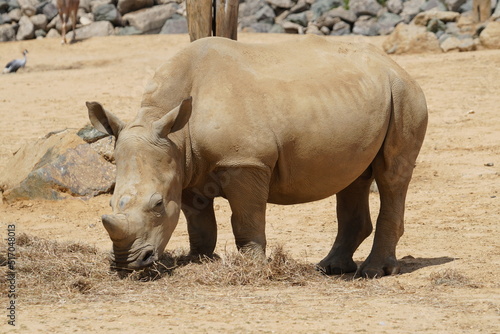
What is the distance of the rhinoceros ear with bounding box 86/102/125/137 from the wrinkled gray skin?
0.4 inches

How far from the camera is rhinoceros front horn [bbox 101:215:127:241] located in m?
6.53

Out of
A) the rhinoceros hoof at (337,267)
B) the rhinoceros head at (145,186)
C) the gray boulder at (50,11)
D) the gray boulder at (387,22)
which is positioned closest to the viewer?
the rhinoceros head at (145,186)

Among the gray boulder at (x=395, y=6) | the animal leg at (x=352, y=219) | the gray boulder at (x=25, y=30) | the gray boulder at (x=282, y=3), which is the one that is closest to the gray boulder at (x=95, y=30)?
the gray boulder at (x=25, y=30)

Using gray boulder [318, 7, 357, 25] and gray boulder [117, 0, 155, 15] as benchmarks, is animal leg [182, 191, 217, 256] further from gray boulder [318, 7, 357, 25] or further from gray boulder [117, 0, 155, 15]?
gray boulder [117, 0, 155, 15]

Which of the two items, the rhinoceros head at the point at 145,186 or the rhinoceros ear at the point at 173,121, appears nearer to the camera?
the rhinoceros head at the point at 145,186

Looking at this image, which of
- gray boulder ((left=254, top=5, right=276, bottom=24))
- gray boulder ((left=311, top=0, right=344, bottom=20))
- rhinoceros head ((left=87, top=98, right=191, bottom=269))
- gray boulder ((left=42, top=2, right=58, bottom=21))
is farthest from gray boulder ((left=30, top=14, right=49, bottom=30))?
rhinoceros head ((left=87, top=98, right=191, bottom=269))

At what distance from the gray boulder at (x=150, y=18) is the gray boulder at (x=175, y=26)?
1.04ft

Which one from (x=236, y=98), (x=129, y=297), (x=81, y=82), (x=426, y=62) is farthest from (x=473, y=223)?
(x=81, y=82)

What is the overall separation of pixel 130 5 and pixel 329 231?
2205cm

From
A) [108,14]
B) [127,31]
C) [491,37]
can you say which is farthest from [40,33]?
[491,37]

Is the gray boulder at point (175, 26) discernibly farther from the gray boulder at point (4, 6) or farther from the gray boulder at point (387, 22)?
the gray boulder at point (387, 22)

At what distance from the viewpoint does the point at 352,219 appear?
28.4 ft

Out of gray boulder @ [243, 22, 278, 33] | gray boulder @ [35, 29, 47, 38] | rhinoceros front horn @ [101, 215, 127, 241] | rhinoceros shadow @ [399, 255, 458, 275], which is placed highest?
rhinoceros front horn @ [101, 215, 127, 241]

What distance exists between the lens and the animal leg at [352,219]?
8.52 m
